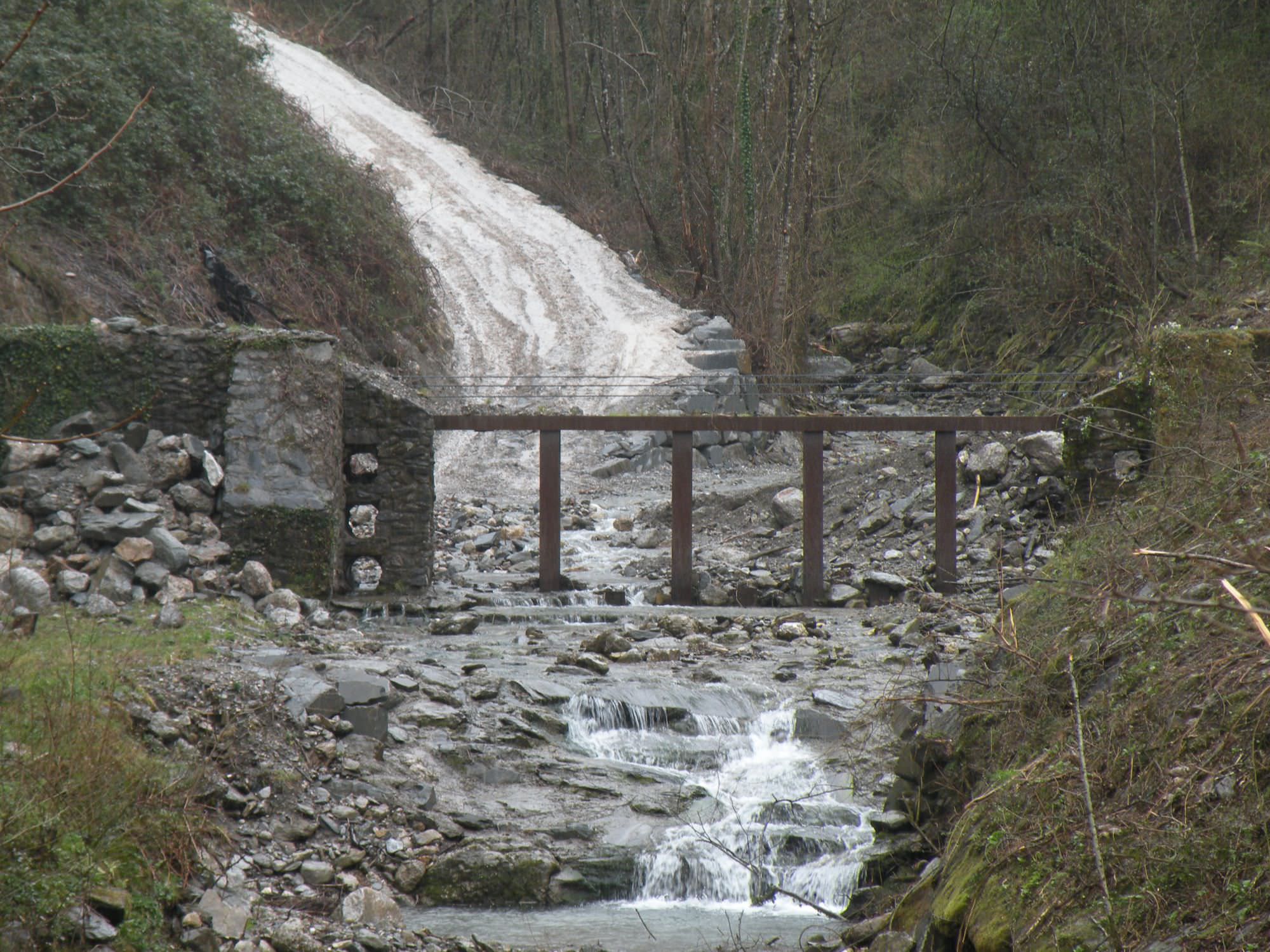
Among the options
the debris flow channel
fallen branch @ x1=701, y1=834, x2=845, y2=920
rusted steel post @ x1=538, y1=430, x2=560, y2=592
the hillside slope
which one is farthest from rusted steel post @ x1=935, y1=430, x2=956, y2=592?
the hillside slope

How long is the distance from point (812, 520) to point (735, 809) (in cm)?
655

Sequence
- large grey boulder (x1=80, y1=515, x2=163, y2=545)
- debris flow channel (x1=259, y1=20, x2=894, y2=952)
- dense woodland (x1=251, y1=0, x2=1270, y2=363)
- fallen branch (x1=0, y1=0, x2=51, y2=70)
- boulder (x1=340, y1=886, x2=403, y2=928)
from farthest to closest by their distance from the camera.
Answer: dense woodland (x1=251, y1=0, x2=1270, y2=363), large grey boulder (x1=80, y1=515, x2=163, y2=545), debris flow channel (x1=259, y1=20, x2=894, y2=952), boulder (x1=340, y1=886, x2=403, y2=928), fallen branch (x1=0, y1=0, x2=51, y2=70)

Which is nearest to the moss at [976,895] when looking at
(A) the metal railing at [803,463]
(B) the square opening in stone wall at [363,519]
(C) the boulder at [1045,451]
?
(A) the metal railing at [803,463]

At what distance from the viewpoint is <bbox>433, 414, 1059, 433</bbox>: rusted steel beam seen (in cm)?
1302

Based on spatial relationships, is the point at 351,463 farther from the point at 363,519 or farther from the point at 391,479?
the point at 363,519

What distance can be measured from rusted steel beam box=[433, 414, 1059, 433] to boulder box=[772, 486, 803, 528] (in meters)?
2.66

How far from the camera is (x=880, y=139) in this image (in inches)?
1061

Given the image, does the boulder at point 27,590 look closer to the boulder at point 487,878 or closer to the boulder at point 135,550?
the boulder at point 135,550

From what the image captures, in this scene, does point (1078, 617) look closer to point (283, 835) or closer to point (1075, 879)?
point (1075, 879)

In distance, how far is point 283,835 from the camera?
6.09 m

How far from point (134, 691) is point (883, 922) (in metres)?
4.25

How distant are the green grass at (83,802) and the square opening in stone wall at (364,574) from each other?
5.28 m

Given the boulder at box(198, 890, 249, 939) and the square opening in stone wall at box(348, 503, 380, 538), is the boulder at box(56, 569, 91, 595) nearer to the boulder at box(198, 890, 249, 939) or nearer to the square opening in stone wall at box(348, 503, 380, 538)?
the boulder at box(198, 890, 249, 939)

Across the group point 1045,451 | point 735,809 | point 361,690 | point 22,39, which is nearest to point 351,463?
point 361,690
